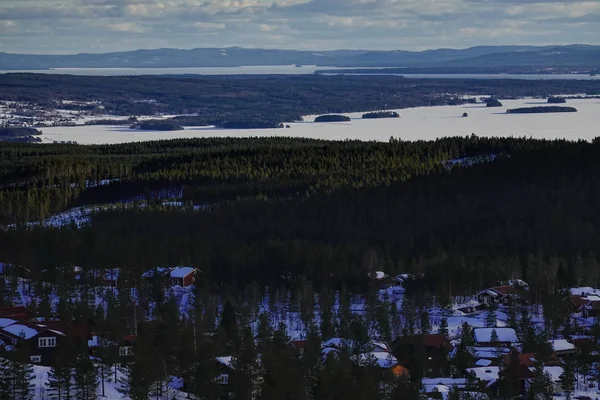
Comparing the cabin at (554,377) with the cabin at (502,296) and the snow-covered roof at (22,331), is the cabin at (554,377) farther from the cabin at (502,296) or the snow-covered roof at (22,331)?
the snow-covered roof at (22,331)

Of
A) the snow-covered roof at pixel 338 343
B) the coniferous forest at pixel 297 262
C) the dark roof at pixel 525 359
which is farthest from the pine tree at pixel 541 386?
the snow-covered roof at pixel 338 343

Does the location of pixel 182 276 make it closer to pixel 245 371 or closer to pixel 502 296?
pixel 502 296

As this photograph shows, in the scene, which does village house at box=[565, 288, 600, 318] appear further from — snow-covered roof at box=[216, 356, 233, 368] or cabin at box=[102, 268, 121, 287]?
cabin at box=[102, 268, 121, 287]

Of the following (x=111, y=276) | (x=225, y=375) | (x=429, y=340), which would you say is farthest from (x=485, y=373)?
(x=111, y=276)

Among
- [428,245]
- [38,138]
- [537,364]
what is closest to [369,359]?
[537,364]

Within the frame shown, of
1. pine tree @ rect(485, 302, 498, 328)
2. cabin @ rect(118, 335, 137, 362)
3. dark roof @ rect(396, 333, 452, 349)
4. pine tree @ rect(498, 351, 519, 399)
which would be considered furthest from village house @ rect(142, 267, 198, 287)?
pine tree @ rect(498, 351, 519, 399)
